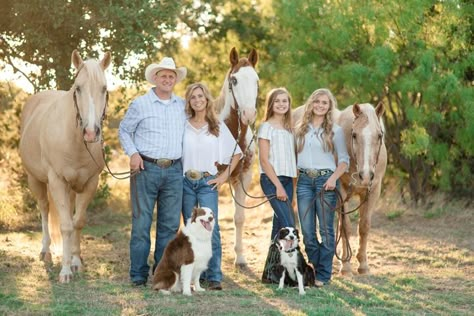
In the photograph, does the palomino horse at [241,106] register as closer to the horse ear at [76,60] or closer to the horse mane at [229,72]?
the horse mane at [229,72]

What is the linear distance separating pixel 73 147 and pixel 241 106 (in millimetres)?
1724

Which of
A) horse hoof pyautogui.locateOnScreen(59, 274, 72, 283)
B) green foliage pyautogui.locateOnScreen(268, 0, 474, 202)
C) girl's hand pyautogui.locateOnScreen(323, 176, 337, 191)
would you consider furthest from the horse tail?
green foliage pyautogui.locateOnScreen(268, 0, 474, 202)

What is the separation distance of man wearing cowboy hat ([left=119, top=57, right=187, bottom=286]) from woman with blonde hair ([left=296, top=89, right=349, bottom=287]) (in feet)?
3.75

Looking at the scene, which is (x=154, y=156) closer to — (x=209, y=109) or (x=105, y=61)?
(x=209, y=109)

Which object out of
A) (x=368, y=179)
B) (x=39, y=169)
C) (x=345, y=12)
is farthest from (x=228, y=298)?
(x=345, y=12)

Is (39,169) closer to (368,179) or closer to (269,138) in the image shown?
(269,138)

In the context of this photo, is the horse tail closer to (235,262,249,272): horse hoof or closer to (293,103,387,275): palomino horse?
(235,262,249,272): horse hoof

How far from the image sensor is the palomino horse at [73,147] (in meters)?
6.57

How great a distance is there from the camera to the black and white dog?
627 cm

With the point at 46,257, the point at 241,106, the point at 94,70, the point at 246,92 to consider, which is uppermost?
the point at 94,70

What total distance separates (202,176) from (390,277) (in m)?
2.22

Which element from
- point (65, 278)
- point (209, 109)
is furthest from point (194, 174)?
point (65, 278)

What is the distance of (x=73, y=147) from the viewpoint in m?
7.23

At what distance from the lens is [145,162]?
656 centimetres
